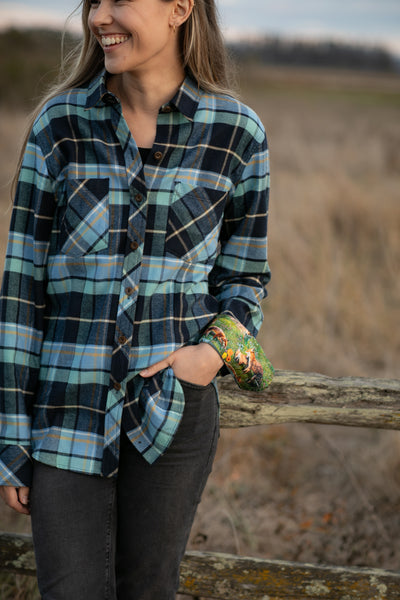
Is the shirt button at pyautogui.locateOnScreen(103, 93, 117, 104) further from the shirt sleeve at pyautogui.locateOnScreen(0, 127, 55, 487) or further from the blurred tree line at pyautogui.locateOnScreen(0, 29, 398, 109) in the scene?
the blurred tree line at pyautogui.locateOnScreen(0, 29, 398, 109)

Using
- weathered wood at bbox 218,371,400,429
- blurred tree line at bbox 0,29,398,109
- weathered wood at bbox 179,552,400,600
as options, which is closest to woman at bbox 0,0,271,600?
weathered wood at bbox 218,371,400,429

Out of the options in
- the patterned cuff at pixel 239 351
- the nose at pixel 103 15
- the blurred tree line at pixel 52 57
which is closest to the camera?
the nose at pixel 103 15

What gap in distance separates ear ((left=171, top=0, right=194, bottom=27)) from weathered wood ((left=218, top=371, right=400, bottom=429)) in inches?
41.3

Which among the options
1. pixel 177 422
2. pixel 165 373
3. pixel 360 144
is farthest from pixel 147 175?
pixel 360 144

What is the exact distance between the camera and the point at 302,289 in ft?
18.7

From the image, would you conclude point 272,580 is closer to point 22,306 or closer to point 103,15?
point 22,306

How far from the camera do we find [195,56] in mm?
1604

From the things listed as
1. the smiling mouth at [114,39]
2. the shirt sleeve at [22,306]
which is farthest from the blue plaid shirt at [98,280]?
the smiling mouth at [114,39]

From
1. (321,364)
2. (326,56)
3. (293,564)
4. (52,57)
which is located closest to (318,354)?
(321,364)

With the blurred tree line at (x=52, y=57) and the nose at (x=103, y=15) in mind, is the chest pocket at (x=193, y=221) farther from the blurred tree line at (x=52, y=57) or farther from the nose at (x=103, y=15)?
the blurred tree line at (x=52, y=57)

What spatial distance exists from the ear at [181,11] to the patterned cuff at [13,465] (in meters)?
1.15

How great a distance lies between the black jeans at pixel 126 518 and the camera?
142cm

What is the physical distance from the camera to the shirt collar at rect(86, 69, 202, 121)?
59.3 inches

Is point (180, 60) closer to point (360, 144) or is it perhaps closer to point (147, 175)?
point (147, 175)
